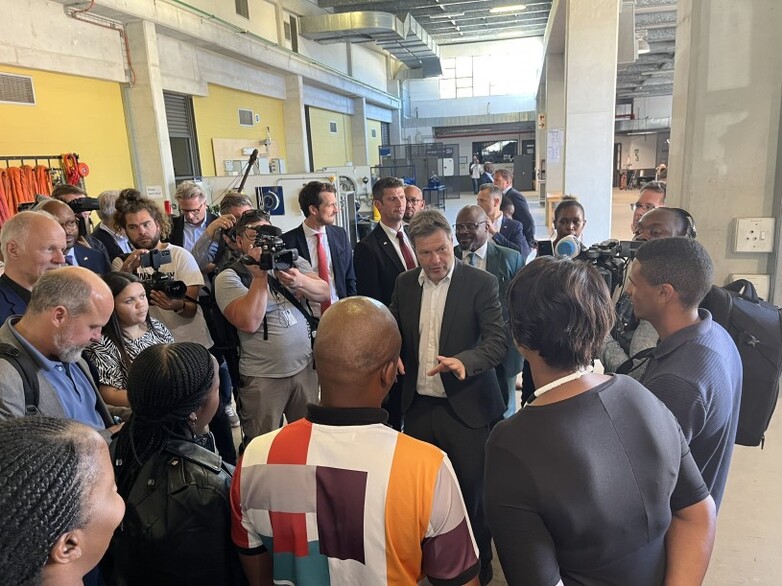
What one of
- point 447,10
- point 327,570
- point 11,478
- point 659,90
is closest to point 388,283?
point 327,570

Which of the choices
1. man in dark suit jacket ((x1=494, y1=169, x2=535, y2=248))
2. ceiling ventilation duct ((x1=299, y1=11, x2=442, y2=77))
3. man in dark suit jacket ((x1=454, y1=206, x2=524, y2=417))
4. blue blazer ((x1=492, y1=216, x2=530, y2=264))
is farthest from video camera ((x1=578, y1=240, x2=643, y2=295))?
ceiling ventilation duct ((x1=299, y1=11, x2=442, y2=77))

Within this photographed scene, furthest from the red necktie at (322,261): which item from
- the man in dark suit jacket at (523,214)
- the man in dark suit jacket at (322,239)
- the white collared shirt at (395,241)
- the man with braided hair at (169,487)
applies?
the man in dark suit jacket at (523,214)

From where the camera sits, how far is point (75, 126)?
19.6 ft

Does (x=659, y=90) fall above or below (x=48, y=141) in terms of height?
above

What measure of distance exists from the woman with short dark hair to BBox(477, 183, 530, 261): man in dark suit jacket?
113 inches

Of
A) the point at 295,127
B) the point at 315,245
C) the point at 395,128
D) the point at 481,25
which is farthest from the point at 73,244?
the point at 395,128

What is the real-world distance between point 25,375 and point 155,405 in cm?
51

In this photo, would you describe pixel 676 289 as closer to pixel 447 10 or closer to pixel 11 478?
pixel 11 478

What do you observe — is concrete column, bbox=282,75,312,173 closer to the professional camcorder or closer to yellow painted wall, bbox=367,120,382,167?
yellow painted wall, bbox=367,120,382,167

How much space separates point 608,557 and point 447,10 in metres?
14.4

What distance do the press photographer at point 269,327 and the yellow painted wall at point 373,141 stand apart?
15.7 meters

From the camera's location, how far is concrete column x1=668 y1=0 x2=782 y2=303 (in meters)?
2.40

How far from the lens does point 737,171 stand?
2.54 metres

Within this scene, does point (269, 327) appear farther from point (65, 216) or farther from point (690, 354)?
point (690, 354)
